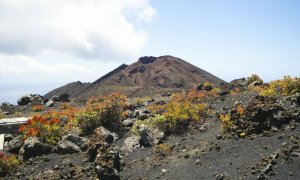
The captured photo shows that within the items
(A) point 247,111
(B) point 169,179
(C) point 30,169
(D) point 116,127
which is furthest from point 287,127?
(C) point 30,169

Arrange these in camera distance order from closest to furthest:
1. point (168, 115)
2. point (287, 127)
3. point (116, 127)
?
point (287, 127) < point (168, 115) < point (116, 127)

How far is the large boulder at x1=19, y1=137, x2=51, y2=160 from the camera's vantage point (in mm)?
12590

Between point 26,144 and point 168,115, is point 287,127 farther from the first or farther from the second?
point 26,144

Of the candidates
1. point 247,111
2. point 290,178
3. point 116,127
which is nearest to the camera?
point 290,178

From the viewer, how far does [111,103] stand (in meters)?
16.3

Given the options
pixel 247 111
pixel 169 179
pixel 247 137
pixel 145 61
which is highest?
pixel 145 61

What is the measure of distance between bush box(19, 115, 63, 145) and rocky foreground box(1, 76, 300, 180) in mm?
293

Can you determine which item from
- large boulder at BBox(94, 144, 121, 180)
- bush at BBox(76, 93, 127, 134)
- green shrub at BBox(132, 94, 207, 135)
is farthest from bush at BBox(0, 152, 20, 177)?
green shrub at BBox(132, 94, 207, 135)

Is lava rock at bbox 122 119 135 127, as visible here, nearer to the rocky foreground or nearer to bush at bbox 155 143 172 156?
the rocky foreground

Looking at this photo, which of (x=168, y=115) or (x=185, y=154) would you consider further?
(x=168, y=115)

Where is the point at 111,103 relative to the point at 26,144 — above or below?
above

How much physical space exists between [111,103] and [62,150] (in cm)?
413

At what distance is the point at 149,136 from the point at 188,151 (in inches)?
79.6

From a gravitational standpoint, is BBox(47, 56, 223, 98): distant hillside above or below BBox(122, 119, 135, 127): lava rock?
above
